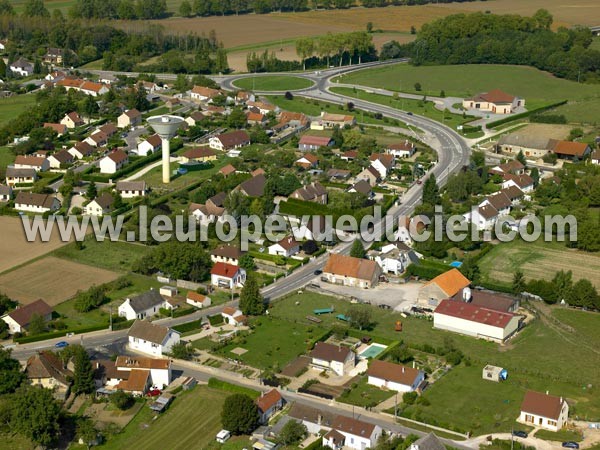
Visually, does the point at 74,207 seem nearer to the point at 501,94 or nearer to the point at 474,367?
the point at 474,367

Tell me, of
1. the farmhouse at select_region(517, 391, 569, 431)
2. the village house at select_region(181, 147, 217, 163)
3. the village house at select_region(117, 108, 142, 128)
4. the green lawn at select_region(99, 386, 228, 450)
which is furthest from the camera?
→ the village house at select_region(117, 108, 142, 128)

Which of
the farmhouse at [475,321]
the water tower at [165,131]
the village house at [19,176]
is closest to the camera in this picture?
the farmhouse at [475,321]

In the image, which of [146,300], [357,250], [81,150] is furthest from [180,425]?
[81,150]

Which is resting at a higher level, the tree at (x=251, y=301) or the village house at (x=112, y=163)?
the village house at (x=112, y=163)

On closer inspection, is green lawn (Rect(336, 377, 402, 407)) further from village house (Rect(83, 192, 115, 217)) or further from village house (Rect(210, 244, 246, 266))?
village house (Rect(83, 192, 115, 217))

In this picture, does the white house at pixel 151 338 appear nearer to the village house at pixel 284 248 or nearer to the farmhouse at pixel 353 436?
the farmhouse at pixel 353 436

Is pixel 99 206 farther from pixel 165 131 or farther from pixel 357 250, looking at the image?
pixel 357 250

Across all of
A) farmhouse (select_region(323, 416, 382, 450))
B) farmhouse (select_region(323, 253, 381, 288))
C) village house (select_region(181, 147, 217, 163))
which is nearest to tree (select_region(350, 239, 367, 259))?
farmhouse (select_region(323, 253, 381, 288))

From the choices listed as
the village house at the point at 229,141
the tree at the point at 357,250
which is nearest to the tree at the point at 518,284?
the tree at the point at 357,250
